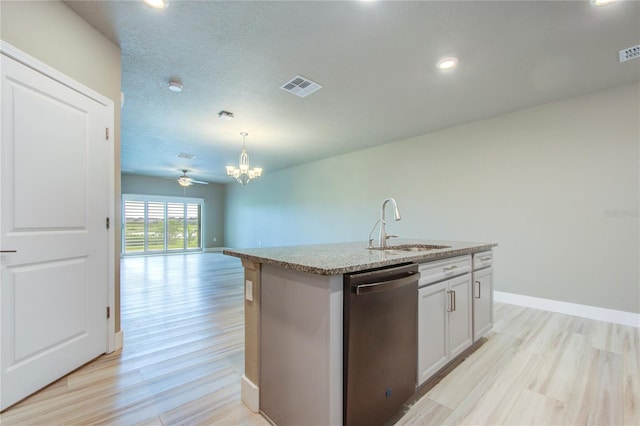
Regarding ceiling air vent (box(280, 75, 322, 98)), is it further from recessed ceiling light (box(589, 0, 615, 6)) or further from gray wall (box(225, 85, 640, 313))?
recessed ceiling light (box(589, 0, 615, 6))

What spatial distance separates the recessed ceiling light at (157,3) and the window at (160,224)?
8.65m

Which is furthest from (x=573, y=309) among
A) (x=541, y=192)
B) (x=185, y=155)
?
(x=185, y=155)

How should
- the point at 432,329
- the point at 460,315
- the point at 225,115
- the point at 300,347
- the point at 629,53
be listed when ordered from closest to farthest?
1. the point at 300,347
2. the point at 432,329
3. the point at 460,315
4. the point at 629,53
5. the point at 225,115

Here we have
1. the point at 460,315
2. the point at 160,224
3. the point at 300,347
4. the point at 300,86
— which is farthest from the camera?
the point at 160,224

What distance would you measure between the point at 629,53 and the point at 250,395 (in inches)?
167

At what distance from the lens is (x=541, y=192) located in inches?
146

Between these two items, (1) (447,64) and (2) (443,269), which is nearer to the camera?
(2) (443,269)

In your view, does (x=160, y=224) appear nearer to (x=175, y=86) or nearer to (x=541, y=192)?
(x=175, y=86)

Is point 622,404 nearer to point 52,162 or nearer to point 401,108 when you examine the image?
point 401,108

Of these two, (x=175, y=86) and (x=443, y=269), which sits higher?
(x=175, y=86)

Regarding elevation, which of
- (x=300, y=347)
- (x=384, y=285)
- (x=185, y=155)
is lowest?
(x=300, y=347)

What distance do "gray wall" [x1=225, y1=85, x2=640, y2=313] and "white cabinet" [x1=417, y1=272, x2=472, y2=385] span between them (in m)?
0.91

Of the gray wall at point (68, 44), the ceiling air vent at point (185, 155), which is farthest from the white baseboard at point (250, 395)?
the ceiling air vent at point (185, 155)

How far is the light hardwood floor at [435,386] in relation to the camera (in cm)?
163
